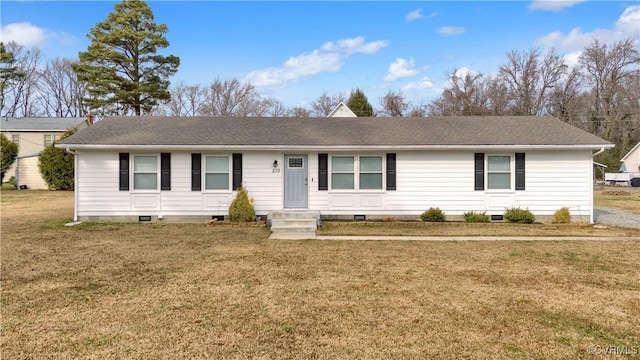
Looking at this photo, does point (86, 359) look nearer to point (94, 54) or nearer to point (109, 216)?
point (109, 216)

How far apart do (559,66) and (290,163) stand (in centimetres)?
4281

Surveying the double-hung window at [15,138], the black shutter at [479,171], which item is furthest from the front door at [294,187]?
the double-hung window at [15,138]

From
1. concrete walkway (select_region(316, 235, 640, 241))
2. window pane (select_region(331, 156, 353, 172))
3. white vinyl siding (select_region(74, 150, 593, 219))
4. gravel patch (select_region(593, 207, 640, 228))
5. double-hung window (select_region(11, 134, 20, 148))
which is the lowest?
concrete walkway (select_region(316, 235, 640, 241))

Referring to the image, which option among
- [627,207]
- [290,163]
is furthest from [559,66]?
[290,163]

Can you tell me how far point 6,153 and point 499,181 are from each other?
108 ft

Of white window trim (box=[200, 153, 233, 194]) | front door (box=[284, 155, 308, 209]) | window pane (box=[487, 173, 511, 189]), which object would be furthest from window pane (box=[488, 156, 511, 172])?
white window trim (box=[200, 153, 233, 194])

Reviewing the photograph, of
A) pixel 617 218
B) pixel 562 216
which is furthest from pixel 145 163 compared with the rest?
pixel 617 218

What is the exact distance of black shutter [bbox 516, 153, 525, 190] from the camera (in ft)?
41.7

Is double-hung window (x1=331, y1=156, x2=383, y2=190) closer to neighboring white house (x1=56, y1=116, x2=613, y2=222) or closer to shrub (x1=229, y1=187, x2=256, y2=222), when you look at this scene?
neighboring white house (x1=56, y1=116, x2=613, y2=222)

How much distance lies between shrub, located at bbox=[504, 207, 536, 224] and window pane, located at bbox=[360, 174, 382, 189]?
4.35 metres

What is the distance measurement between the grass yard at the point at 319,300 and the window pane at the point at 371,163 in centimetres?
438

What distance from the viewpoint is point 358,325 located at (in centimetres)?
424

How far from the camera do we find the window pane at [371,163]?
12.9 meters

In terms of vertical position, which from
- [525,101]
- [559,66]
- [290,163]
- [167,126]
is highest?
[559,66]
